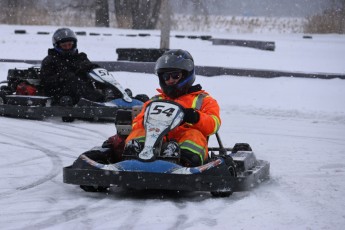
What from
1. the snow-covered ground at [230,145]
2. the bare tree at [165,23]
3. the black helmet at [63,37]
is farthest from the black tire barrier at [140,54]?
the black helmet at [63,37]

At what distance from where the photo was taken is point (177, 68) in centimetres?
706

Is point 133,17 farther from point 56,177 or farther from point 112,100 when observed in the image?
point 56,177

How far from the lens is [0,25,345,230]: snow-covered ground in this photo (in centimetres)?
573

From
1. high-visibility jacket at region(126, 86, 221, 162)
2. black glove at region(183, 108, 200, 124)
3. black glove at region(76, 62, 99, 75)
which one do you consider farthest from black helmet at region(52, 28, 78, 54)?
black glove at region(183, 108, 200, 124)

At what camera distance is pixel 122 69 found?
1770 centimetres

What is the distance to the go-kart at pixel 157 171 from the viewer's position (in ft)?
20.7

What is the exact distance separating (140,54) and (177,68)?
37.6 feet

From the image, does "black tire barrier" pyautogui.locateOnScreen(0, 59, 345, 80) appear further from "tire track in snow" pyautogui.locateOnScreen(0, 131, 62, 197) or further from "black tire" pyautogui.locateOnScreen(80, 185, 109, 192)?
"black tire" pyautogui.locateOnScreen(80, 185, 109, 192)

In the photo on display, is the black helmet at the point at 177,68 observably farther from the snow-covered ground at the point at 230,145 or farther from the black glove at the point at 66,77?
the black glove at the point at 66,77

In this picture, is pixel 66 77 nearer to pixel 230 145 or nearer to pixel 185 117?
pixel 230 145

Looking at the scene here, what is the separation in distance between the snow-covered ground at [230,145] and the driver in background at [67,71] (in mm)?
428

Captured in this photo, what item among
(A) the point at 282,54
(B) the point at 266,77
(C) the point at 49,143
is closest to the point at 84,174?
(C) the point at 49,143

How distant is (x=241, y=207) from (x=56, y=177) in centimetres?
199

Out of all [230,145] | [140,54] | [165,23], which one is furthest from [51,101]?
[165,23]
